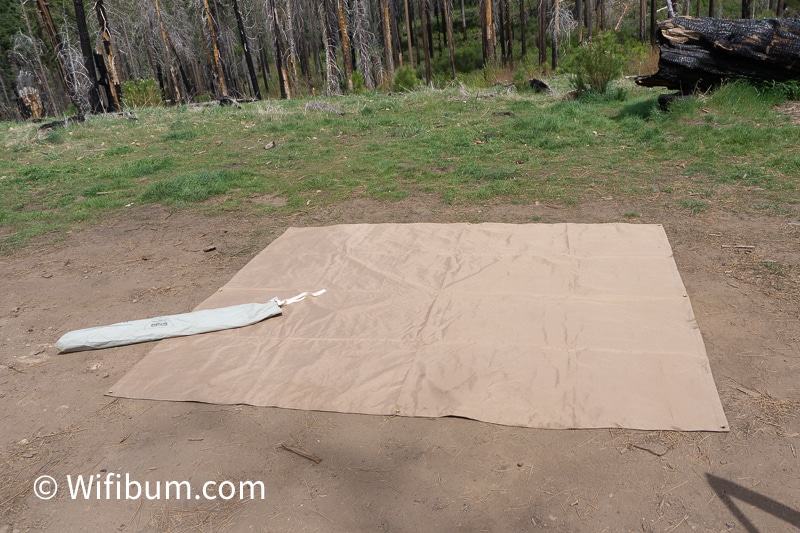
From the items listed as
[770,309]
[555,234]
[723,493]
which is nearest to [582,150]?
[555,234]

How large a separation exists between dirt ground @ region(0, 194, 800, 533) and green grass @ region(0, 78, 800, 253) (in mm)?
2167

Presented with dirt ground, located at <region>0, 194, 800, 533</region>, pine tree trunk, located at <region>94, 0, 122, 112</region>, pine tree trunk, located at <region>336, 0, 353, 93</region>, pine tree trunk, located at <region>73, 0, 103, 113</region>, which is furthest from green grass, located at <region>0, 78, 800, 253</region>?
pine tree trunk, located at <region>336, 0, 353, 93</region>

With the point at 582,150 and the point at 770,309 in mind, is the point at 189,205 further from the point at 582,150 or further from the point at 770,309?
the point at 770,309

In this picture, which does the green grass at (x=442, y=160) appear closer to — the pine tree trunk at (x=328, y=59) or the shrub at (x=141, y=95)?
the shrub at (x=141, y=95)

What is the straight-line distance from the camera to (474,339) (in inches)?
130

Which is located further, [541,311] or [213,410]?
[541,311]

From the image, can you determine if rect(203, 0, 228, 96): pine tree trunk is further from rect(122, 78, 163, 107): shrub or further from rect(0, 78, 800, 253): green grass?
rect(0, 78, 800, 253): green grass

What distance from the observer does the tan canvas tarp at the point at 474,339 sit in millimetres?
2775

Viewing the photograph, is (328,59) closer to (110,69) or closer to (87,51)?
(110,69)

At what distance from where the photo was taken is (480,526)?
217cm

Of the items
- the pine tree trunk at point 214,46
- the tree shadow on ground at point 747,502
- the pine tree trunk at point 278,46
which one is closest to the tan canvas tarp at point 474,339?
the tree shadow on ground at point 747,502

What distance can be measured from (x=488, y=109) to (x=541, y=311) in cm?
717

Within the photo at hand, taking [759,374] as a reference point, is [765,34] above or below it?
above

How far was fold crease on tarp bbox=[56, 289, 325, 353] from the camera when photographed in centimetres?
366
